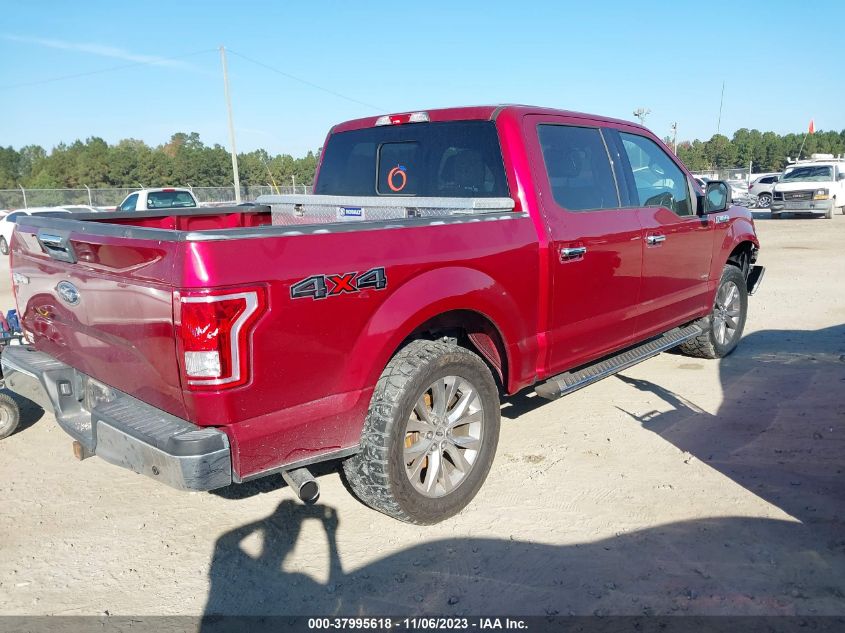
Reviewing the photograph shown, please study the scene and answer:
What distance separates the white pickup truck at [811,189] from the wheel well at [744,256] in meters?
19.1

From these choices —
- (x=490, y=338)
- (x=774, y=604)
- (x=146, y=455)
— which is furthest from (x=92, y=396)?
(x=774, y=604)

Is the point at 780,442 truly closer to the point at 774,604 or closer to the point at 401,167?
the point at 774,604

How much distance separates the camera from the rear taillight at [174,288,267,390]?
243 cm

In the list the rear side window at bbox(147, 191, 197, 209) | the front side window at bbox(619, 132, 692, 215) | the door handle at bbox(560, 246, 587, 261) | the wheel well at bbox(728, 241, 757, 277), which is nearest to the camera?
the door handle at bbox(560, 246, 587, 261)

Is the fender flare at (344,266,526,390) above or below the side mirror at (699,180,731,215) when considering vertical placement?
below

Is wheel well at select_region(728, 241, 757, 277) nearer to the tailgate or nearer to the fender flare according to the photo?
the fender flare

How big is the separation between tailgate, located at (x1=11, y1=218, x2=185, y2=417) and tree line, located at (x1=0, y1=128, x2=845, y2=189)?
40.6m

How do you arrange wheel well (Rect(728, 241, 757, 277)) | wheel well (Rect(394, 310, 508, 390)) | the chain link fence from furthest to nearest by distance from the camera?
1. the chain link fence
2. wheel well (Rect(728, 241, 757, 277))
3. wheel well (Rect(394, 310, 508, 390))

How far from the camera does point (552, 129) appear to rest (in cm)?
416

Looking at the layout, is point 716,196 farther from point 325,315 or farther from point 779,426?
point 325,315

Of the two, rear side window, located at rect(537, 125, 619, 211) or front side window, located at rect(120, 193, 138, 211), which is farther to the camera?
front side window, located at rect(120, 193, 138, 211)

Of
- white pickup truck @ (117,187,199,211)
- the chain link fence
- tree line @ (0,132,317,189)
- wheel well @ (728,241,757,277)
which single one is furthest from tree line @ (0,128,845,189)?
wheel well @ (728,241,757,277)

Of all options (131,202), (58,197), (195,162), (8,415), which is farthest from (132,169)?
(8,415)

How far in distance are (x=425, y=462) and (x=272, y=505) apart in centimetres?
89
